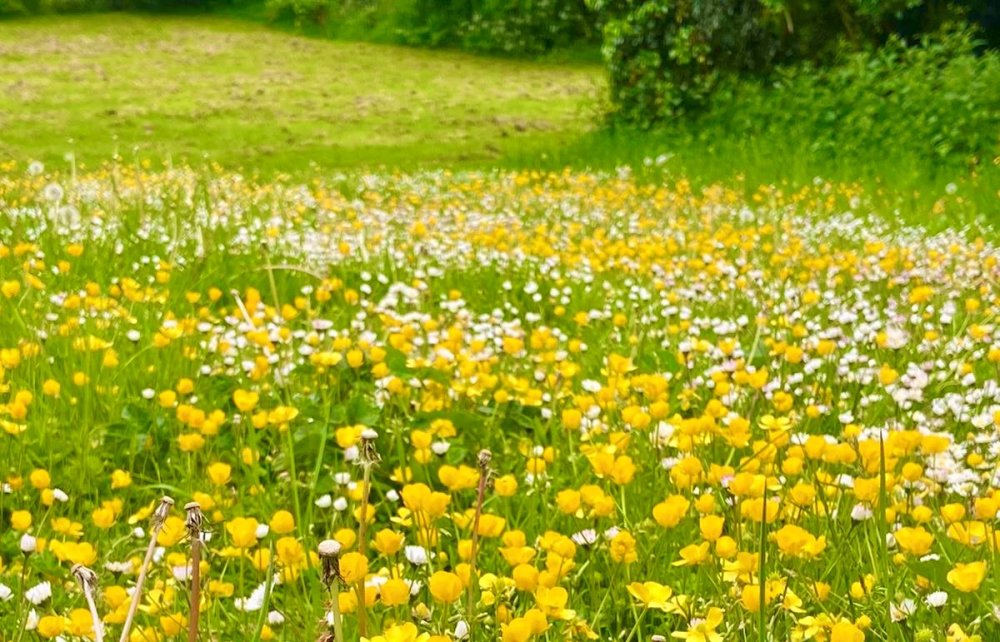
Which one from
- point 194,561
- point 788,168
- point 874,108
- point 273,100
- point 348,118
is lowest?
point 348,118

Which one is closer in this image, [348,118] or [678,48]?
[678,48]

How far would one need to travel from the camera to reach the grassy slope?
15.9 m

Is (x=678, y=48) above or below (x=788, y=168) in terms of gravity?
above

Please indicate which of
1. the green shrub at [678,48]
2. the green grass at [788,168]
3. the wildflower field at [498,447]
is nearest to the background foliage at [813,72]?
the green shrub at [678,48]

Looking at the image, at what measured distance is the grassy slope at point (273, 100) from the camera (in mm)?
15922

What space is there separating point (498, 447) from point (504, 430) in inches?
5.5

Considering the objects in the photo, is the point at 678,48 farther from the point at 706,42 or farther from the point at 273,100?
the point at 273,100

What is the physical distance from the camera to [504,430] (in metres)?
3.25

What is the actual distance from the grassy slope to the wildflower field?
9.59 m

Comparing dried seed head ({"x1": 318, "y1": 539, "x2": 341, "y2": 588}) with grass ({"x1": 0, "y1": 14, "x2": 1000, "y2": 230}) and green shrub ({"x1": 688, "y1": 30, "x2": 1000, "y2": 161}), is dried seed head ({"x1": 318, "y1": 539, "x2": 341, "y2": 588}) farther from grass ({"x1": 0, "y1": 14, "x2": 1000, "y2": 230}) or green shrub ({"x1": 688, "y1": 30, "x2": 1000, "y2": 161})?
green shrub ({"x1": 688, "y1": 30, "x2": 1000, "y2": 161})

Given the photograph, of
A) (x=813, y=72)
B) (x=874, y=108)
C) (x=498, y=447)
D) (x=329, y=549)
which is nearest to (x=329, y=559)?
(x=329, y=549)

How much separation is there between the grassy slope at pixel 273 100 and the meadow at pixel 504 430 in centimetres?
827

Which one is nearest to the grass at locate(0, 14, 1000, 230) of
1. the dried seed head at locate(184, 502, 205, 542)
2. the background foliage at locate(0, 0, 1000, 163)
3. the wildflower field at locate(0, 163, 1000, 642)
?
the background foliage at locate(0, 0, 1000, 163)

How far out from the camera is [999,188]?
821cm
